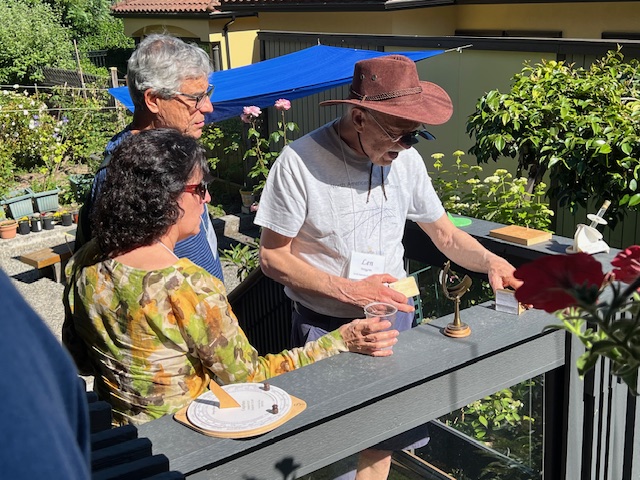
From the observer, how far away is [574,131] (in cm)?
446

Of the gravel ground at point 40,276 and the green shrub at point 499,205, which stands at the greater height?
the green shrub at point 499,205

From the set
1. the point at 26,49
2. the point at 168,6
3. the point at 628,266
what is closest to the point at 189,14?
the point at 168,6

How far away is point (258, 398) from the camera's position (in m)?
1.68

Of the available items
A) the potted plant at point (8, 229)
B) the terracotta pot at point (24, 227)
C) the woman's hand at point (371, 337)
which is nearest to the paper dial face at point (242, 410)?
the woman's hand at point (371, 337)

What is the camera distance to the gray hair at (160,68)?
264 centimetres

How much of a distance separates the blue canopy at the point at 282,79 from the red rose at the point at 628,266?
572 cm

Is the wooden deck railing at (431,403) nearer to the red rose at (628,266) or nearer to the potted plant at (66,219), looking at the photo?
the red rose at (628,266)

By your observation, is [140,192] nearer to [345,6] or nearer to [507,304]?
[507,304]

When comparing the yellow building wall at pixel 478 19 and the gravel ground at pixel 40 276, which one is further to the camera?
the yellow building wall at pixel 478 19

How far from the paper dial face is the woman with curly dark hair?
0.50 ft

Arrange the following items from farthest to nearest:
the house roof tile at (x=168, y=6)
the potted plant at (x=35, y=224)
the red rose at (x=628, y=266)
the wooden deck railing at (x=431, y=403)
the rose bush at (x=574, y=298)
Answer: the house roof tile at (x=168, y=6) < the potted plant at (x=35, y=224) < the wooden deck railing at (x=431, y=403) < the red rose at (x=628, y=266) < the rose bush at (x=574, y=298)

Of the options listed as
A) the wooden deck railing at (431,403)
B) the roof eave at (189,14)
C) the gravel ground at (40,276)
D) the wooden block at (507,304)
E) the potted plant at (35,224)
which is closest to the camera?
the wooden deck railing at (431,403)

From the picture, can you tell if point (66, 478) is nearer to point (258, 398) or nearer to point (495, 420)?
point (258, 398)

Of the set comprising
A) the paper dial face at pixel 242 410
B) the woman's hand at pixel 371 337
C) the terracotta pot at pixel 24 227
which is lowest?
the terracotta pot at pixel 24 227
